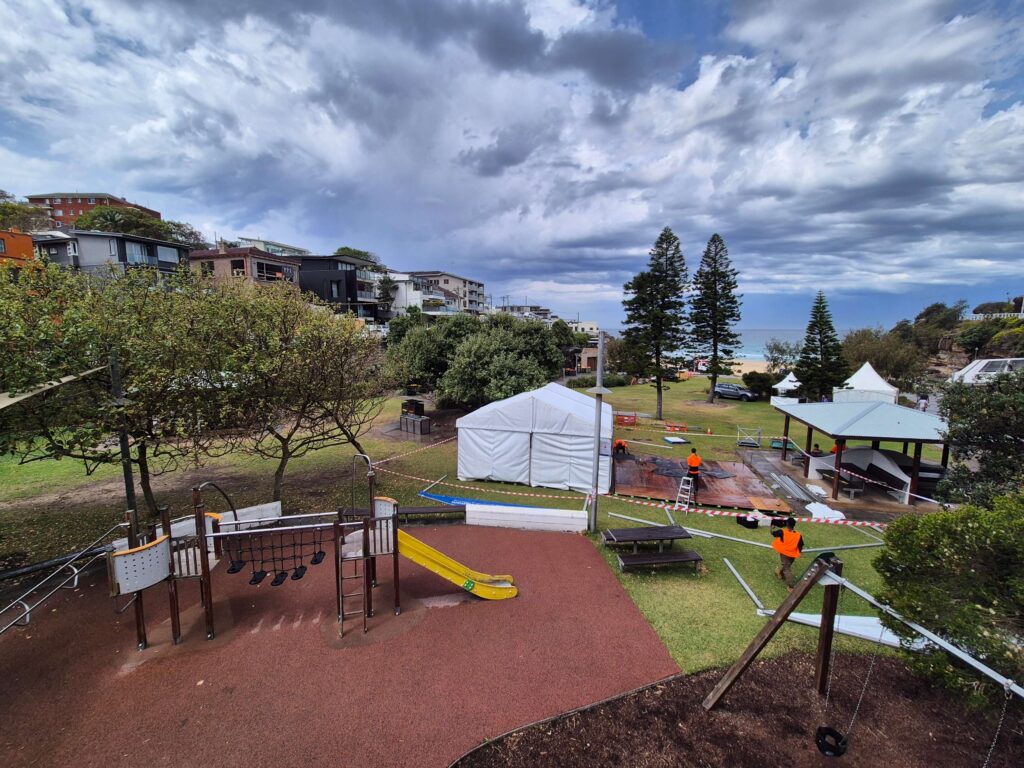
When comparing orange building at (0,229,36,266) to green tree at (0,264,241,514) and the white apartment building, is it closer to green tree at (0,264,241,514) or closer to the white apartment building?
green tree at (0,264,241,514)

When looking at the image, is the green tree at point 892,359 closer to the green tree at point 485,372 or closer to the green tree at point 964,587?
the green tree at point 485,372

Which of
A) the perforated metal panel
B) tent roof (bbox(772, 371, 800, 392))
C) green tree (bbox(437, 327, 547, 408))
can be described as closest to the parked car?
tent roof (bbox(772, 371, 800, 392))

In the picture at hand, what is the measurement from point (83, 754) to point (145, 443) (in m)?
5.87

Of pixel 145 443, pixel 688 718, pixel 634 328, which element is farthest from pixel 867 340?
pixel 145 443

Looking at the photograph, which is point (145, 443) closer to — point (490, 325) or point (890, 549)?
point (890, 549)

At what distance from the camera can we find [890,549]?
221 inches

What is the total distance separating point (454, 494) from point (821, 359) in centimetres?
3009

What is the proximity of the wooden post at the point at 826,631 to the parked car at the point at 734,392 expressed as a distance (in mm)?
34454

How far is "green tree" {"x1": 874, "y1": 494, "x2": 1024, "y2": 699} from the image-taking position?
4.23 m

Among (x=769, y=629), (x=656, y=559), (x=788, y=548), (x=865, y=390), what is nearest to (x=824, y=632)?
(x=769, y=629)

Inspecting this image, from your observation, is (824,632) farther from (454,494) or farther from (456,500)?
(454,494)

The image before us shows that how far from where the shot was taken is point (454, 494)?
13.5m

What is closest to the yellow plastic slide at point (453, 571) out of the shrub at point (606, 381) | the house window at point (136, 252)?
the shrub at point (606, 381)

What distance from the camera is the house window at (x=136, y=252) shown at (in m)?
38.2
